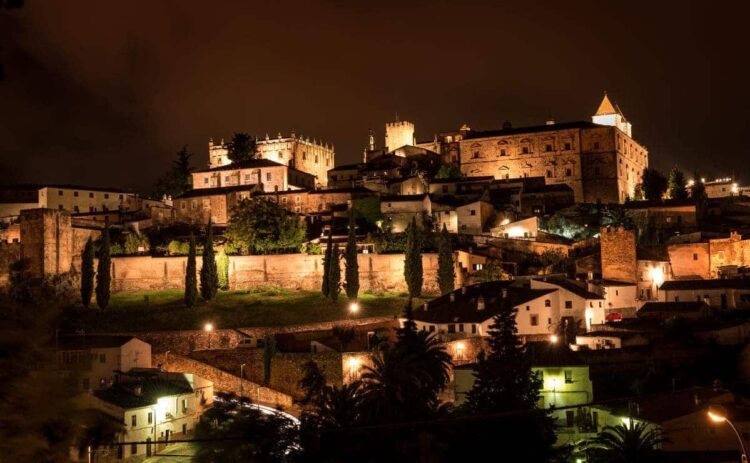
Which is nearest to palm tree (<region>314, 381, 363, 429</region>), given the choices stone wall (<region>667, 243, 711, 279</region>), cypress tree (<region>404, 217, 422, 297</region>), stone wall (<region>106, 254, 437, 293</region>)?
cypress tree (<region>404, 217, 422, 297</region>)

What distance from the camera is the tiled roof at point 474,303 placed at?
41219 millimetres

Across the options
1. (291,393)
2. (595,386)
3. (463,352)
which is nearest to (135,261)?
(291,393)

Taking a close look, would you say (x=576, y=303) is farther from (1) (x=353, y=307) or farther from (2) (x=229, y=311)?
(2) (x=229, y=311)

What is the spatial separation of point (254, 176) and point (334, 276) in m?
29.2

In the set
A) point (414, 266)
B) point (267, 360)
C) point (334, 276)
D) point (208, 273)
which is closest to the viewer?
point (267, 360)

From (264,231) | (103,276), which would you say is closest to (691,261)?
(264,231)

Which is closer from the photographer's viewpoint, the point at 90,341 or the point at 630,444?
the point at 630,444

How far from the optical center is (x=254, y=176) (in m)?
77.9

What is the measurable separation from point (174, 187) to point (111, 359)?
53.9m

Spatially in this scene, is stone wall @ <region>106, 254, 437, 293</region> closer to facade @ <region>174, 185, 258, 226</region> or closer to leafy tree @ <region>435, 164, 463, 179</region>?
facade @ <region>174, 185, 258, 226</region>

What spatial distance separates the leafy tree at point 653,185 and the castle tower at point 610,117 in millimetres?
14197

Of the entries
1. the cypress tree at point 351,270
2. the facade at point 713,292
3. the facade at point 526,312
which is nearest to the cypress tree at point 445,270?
the cypress tree at point 351,270

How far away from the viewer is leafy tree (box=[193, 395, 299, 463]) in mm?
26672

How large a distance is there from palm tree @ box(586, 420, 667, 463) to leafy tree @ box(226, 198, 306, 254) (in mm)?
34218
